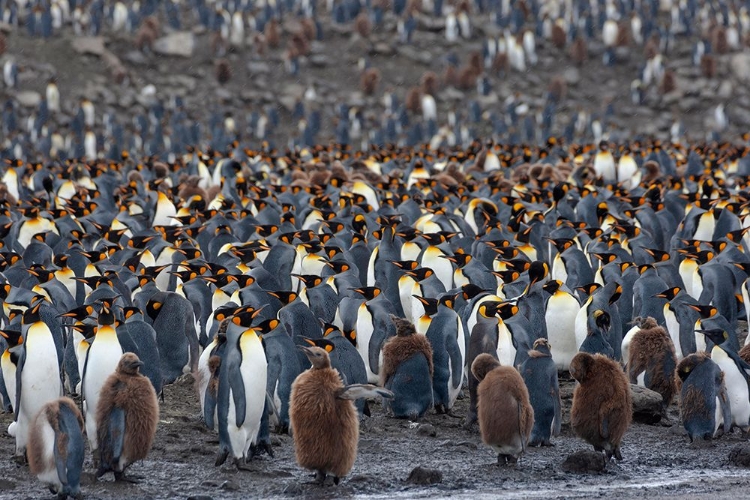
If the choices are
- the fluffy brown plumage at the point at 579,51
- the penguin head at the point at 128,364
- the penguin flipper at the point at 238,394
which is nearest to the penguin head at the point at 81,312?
the penguin head at the point at 128,364

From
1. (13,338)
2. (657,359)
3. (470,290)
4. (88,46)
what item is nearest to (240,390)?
(13,338)

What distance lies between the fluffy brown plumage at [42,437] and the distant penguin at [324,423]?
1114 millimetres

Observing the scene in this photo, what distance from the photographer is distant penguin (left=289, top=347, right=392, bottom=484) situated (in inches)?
217

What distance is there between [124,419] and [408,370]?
6.40 feet

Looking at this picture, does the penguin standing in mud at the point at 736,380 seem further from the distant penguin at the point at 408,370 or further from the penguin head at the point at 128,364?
the penguin head at the point at 128,364

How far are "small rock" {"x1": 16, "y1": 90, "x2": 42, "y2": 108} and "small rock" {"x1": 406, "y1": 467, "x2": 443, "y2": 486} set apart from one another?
68.1 feet

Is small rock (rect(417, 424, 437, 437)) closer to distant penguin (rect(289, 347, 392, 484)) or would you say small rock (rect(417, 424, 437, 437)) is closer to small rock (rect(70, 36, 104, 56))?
distant penguin (rect(289, 347, 392, 484))

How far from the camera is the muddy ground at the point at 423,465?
220 inches

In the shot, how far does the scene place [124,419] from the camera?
5.60 m

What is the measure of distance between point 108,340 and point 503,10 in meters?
26.1

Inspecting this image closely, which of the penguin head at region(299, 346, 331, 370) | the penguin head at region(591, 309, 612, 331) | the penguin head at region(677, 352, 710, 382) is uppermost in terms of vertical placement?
the penguin head at region(591, 309, 612, 331)

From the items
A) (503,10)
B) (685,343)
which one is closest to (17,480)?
(685,343)

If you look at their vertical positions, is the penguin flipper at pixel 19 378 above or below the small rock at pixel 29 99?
below

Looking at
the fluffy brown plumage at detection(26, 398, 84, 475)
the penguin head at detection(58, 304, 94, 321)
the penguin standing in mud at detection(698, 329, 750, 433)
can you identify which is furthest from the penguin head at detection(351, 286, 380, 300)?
the fluffy brown plumage at detection(26, 398, 84, 475)
